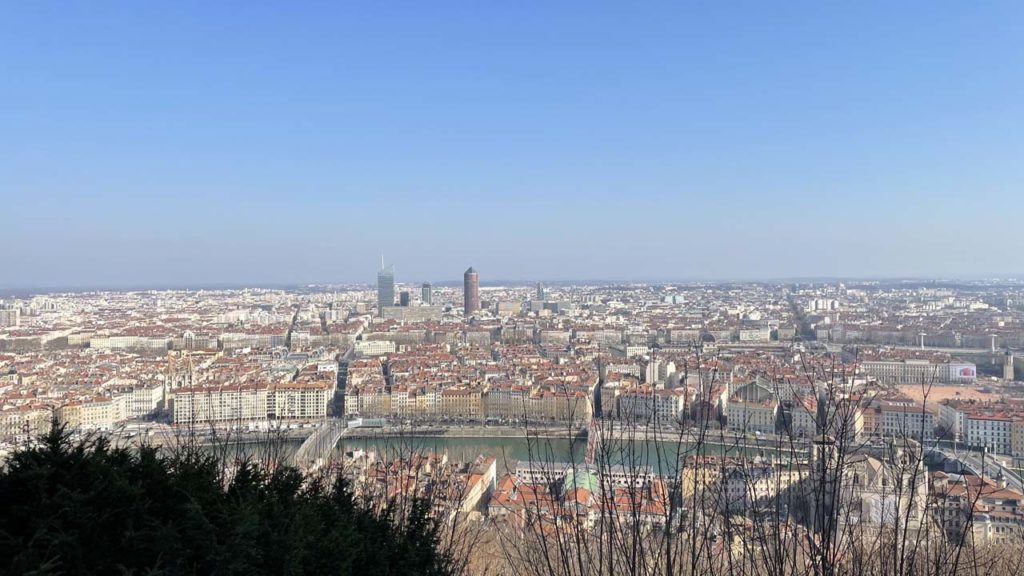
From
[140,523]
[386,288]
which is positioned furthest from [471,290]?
[140,523]

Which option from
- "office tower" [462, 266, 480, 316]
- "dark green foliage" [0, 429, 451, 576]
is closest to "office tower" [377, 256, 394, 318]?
"office tower" [462, 266, 480, 316]

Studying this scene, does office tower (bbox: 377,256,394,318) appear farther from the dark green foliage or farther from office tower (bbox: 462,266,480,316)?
the dark green foliage

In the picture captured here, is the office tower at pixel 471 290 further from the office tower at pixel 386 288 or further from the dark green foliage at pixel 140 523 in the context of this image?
the dark green foliage at pixel 140 523

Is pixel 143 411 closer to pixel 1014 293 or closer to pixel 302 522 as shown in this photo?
pixel 302 522

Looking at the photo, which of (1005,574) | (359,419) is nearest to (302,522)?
(1005,574)

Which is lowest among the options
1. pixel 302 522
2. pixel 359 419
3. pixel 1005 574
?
pixel 359 419

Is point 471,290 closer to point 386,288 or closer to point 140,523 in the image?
point 386,288

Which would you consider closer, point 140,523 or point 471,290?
point 140,523

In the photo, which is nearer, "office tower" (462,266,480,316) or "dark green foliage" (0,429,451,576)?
"dark green foliage" (0,429,451,576)
